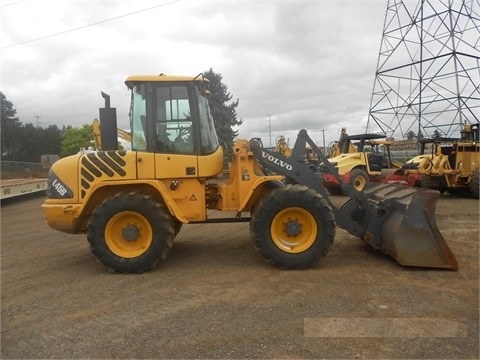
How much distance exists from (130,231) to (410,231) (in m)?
3.80

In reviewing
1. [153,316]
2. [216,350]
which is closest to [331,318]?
[216,350]

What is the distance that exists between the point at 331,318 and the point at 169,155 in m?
3.10

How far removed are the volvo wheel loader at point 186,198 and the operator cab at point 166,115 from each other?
0.05 ft

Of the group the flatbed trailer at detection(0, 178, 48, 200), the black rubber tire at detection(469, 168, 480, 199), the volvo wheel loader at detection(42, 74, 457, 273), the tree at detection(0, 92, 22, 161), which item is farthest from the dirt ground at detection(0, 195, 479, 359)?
the tree at detection(0, 92, 22, 161)

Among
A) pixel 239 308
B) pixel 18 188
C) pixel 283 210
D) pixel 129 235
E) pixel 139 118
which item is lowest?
pixel 239 308

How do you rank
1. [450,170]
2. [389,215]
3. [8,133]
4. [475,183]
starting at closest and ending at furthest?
[389,215]
[475,183]
[450,170]
[8,133]

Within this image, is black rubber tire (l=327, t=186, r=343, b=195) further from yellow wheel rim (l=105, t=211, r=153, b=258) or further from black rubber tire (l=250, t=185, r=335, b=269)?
yellow wheel rim (l=105, t=211, r=153, b=258)

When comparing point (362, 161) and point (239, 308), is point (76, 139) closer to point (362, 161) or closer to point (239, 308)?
point (362, 161)

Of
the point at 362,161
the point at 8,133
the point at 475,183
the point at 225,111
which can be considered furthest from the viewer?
the point at 8,133

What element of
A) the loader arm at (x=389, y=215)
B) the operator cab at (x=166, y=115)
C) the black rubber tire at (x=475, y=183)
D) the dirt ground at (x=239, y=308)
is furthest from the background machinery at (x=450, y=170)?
the operator cab at (x=166, y=115)

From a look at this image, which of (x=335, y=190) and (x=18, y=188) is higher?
(x=18, y=188)

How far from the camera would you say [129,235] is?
18.4 feet

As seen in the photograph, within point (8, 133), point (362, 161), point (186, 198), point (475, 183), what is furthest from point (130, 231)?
point (8, 133)

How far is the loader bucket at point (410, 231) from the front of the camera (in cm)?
532
